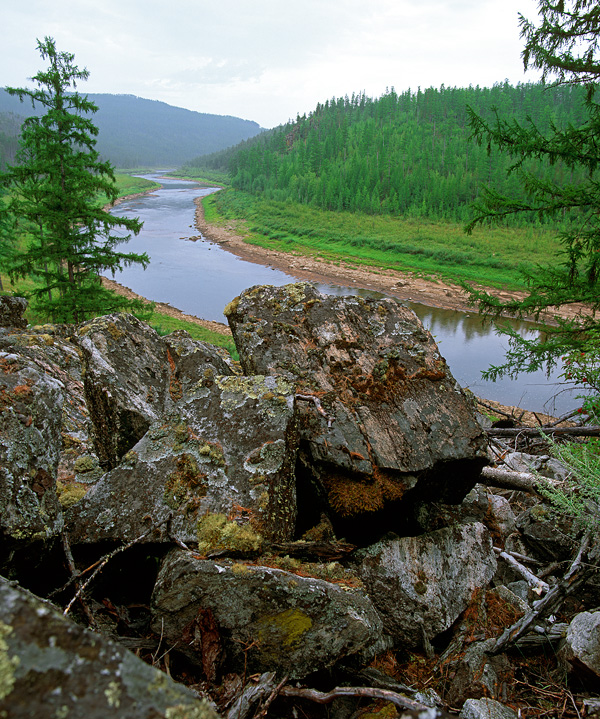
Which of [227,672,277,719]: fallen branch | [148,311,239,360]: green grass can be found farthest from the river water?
[227,672,277,719]: fallen branch

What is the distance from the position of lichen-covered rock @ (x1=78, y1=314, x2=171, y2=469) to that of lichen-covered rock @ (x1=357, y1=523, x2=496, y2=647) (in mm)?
2464

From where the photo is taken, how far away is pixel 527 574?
3803 millimetres

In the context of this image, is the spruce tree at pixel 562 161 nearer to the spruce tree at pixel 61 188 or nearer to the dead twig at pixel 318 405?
the dead twig at pixel 318 405

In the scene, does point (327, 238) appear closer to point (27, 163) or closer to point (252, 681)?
point (27, 163)

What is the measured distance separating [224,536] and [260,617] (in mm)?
577

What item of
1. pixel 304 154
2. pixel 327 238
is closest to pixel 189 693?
pixel 327 238

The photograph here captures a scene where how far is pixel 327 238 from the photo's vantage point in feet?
212

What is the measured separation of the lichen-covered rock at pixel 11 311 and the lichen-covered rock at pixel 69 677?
325 inches

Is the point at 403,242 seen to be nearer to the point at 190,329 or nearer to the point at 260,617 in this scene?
the point at 190,329

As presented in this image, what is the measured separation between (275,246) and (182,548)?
5960 centimetres

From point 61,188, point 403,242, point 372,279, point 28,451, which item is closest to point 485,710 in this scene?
point 28,451

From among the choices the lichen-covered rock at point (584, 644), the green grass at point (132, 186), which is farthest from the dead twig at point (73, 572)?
the green grass at point (132, 186)

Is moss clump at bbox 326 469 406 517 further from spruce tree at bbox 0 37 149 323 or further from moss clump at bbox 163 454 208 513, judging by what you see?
spruce tree at bbox 0 37 149 323

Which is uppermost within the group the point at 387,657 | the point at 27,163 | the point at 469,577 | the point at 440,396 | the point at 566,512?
the point at 27,163
